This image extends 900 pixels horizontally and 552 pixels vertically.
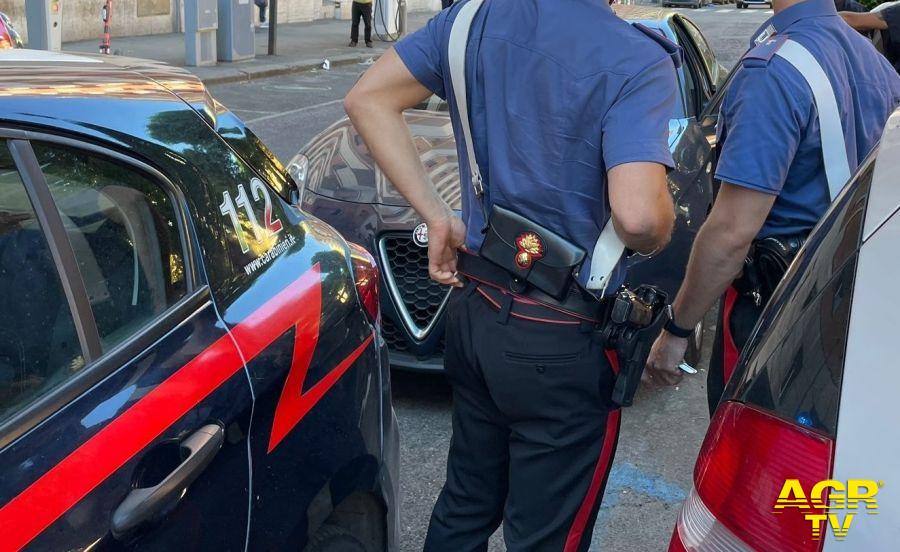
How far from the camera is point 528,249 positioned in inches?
89.6

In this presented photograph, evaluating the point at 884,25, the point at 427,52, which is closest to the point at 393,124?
the point at 427,52

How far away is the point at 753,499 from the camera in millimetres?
1595

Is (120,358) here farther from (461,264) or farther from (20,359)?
(461,264)

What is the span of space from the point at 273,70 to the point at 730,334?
13.6m

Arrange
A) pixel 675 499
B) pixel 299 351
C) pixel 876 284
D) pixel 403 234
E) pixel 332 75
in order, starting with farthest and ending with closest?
pixel 332 75
pixel 403 234
pixel 675 499
pixel 299 351
pixel 876 284

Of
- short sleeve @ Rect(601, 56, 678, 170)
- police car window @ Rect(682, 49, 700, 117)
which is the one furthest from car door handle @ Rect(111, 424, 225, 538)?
police car window @ Rect(682, 49, 700, 117)

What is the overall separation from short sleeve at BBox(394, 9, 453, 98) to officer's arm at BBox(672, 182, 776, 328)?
2.50 ft

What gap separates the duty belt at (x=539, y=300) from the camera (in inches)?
91.4

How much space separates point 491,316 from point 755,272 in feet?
2.81

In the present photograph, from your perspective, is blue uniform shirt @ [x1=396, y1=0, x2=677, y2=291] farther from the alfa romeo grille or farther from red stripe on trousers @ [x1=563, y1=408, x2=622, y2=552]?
the alfa romeo grille

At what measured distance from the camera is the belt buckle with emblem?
227 centimetres

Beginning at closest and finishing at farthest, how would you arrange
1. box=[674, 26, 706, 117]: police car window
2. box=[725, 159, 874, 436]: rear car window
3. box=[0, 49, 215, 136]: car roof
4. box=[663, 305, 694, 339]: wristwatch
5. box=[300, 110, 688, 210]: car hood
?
box=[725, 159, 874, 436]: rear car window < box=[0, 49, 215, 136]: car roof < box=[663, 305, 694, 339]: wristwatch < box=[300, 110, 688, 210]: car hood < box=[674, 26, 706, 117]: police car window

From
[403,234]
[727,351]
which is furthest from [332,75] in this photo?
[727,351]

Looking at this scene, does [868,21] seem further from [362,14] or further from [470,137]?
[362,14]
